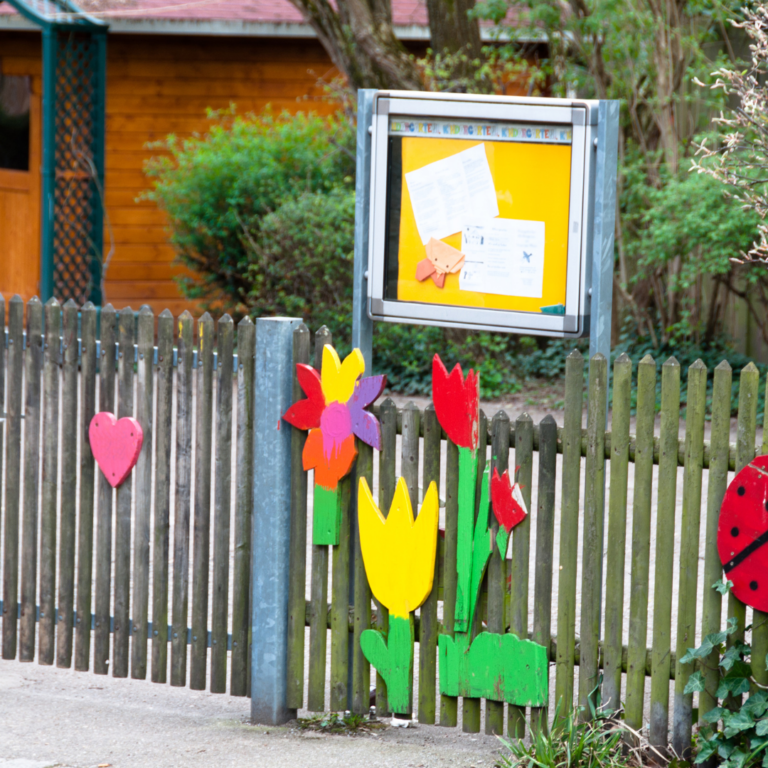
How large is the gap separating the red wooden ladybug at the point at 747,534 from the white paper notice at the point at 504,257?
1061mm

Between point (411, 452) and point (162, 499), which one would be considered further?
point (162, 499)

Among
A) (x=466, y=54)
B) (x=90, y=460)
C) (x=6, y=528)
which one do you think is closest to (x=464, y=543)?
(x=90, y=460)

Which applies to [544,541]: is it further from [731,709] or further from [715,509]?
[731,709]

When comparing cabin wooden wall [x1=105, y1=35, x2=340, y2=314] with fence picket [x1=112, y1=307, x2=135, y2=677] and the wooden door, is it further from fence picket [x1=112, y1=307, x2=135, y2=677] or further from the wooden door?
fence picket [x1=112, y1=307, x2=135, y2=677]

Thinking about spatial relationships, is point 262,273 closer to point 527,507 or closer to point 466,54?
point 466,54

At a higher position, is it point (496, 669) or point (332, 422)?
point (332, 422)

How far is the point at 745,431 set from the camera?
141 inches

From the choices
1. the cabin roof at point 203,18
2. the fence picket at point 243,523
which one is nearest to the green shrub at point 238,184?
the cabin roof at point 203,18

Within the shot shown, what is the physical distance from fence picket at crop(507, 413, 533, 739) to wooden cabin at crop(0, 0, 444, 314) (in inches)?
404

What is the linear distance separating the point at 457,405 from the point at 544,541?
575mm

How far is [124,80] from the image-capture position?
1378 cm

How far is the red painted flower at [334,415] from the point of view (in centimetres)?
406

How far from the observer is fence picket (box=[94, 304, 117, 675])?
15.1ft

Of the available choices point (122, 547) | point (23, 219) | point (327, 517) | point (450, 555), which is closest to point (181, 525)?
point (122, 547)
